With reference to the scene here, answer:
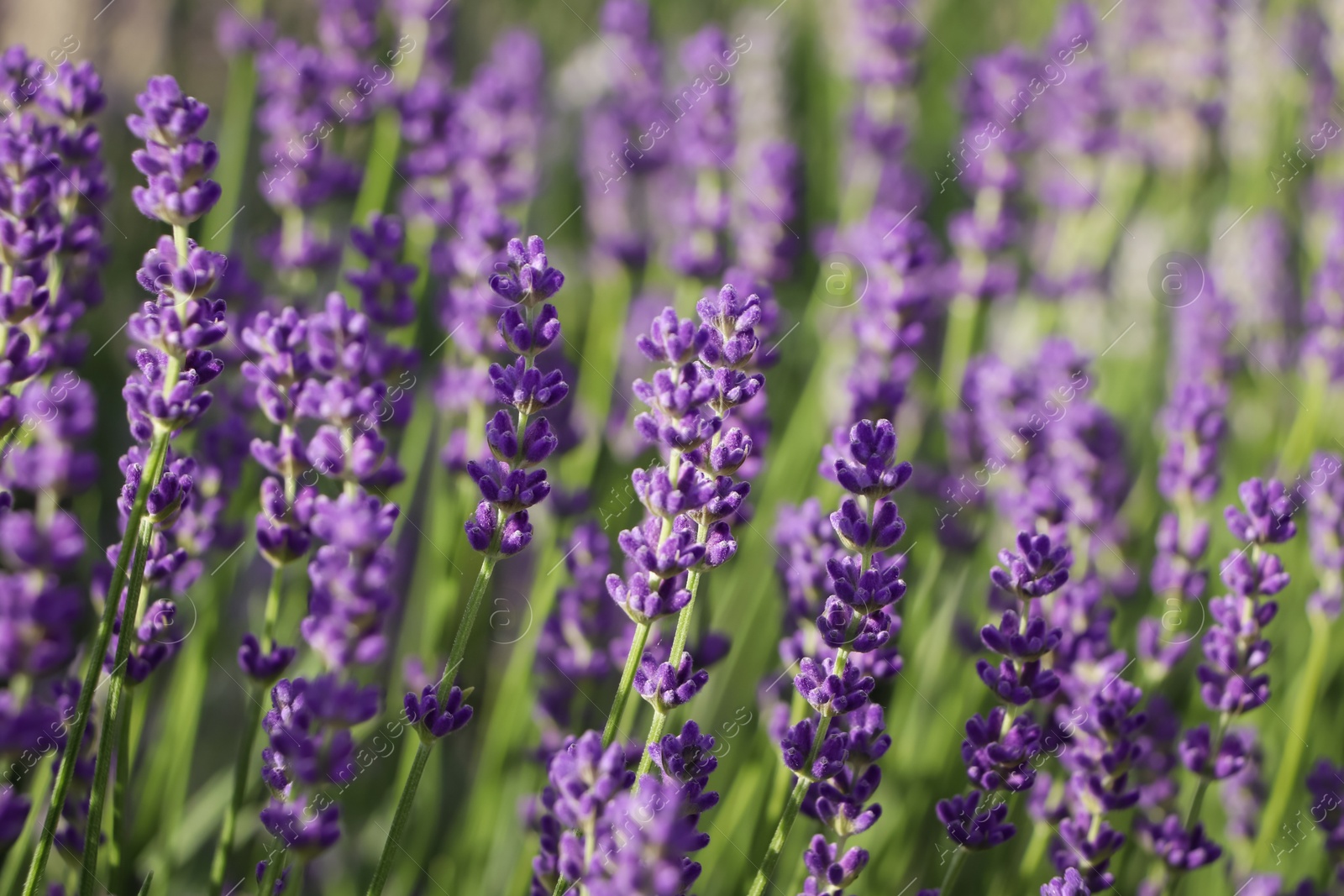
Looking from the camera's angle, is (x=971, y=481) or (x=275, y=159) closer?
(x=275, y=159)

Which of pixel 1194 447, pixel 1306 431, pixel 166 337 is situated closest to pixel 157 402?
pixel 166 337

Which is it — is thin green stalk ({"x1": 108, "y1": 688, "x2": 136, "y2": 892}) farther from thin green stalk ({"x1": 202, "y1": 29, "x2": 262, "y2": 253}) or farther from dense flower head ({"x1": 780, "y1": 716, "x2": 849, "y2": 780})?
thin green stalk ({"x1": 202, "y1": 29, "x2": 262, "y2": 253})

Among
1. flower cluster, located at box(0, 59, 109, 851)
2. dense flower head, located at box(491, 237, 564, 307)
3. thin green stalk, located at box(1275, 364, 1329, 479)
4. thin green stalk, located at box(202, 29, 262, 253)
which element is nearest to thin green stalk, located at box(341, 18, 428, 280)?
thin green stalk, located at box(202, 29, 262, 253)

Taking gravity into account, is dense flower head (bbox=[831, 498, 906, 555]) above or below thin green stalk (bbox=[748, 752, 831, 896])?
above

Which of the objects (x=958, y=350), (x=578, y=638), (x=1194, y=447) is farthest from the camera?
(x=958, y=350)

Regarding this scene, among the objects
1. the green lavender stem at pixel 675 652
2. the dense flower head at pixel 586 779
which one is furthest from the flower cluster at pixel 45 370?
the green lavender stem at pixel 675 652

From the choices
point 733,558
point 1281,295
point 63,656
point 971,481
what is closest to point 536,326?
point 63,656

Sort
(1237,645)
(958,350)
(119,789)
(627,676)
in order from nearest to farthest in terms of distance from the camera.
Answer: (627,676) < (119,789) < (1237,645) < (958,350)

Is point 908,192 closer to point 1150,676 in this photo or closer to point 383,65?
point 383,65

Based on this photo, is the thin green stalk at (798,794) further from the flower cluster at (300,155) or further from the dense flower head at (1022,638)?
the flower cluster at (300,155)

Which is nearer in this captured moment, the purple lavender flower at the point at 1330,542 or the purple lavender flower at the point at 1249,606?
the purple lavender flower at the point at 1249,606

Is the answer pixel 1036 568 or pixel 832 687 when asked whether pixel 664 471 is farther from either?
pixel 1036 568
